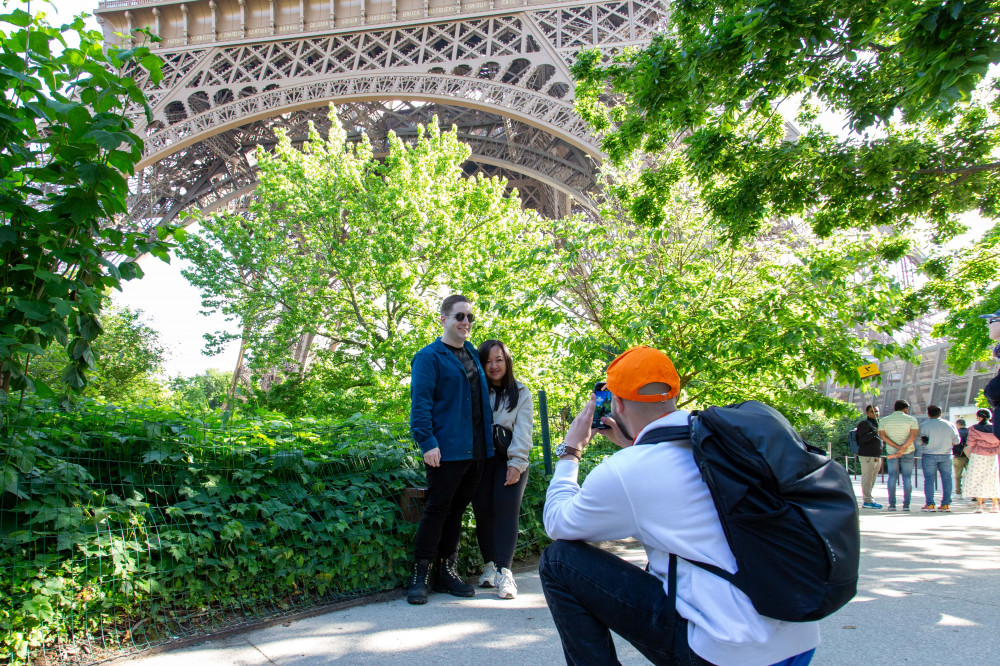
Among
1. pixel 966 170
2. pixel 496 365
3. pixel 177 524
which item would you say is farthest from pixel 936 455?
pixel 177 524

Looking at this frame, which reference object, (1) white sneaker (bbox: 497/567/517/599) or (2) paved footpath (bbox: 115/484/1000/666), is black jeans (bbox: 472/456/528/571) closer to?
(1) white sneaker (bbox: 497/567/517/599)

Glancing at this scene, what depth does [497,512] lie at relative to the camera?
156 inches

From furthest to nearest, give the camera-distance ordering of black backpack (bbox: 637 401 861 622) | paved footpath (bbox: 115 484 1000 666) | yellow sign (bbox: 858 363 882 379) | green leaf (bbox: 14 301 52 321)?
yellow sign (bbox: 858 363 882 379)
paved footpath (bbox: 115 484 1000 666)
green leaf (bbox: 14 301 52 321)
black backpack (bbox: 637 401 861 622)

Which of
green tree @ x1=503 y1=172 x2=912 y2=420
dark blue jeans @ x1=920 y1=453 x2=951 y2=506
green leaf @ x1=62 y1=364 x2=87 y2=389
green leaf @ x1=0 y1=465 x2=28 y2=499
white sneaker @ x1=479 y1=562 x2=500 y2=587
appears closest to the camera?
green leaf @ x1=0 y1=465 x2=28 y2=499

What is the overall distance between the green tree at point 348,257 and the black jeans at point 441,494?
285 inches

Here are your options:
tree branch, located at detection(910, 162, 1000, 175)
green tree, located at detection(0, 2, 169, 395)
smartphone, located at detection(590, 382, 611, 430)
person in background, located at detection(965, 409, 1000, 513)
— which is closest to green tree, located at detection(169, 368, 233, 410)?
green tree, located at detection(0, 2, 169, 395)

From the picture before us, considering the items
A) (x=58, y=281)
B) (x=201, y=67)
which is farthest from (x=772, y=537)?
(x=201, y=67)

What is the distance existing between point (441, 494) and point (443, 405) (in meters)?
0.51

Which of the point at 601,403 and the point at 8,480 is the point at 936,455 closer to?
the point at 601,403

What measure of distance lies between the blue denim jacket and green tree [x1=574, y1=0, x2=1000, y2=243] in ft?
9.85

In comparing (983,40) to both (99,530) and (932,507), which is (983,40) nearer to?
(99,530)

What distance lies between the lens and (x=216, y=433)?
130 inches

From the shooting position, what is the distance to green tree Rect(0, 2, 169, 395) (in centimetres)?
251

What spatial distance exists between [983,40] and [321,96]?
1954cm
